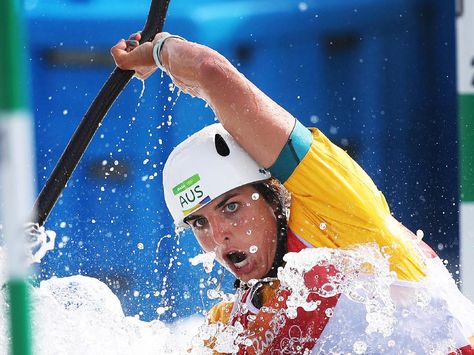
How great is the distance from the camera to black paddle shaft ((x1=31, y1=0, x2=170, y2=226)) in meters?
2.18

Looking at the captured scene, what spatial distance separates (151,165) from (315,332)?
1407 mm

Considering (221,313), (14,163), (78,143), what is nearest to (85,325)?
(221,313)

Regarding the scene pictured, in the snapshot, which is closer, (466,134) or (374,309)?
(374,309)

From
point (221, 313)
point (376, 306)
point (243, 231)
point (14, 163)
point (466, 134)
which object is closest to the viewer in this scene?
point (14, 163)

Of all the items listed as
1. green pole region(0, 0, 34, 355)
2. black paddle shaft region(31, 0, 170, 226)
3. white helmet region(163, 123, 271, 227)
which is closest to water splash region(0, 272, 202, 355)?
black paddle shaft region(31, 0, 170, 226)

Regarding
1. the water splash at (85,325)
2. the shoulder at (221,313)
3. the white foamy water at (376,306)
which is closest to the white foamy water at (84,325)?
the water splash at (85,325)

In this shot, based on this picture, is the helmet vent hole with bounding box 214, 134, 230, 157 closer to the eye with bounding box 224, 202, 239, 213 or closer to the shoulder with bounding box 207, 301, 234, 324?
the eye with bounding box 224, 202, 239, 213

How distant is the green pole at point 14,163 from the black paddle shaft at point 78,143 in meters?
1.28

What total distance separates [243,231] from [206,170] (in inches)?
6.4

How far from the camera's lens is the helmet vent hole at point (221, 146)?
206 centimetres

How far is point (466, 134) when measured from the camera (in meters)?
3.18

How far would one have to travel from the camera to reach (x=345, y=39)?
127 inches

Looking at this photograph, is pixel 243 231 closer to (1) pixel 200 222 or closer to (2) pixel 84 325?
(1) pixel 200 222

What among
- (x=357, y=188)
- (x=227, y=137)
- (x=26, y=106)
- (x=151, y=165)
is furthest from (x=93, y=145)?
(x=26, y=106)
